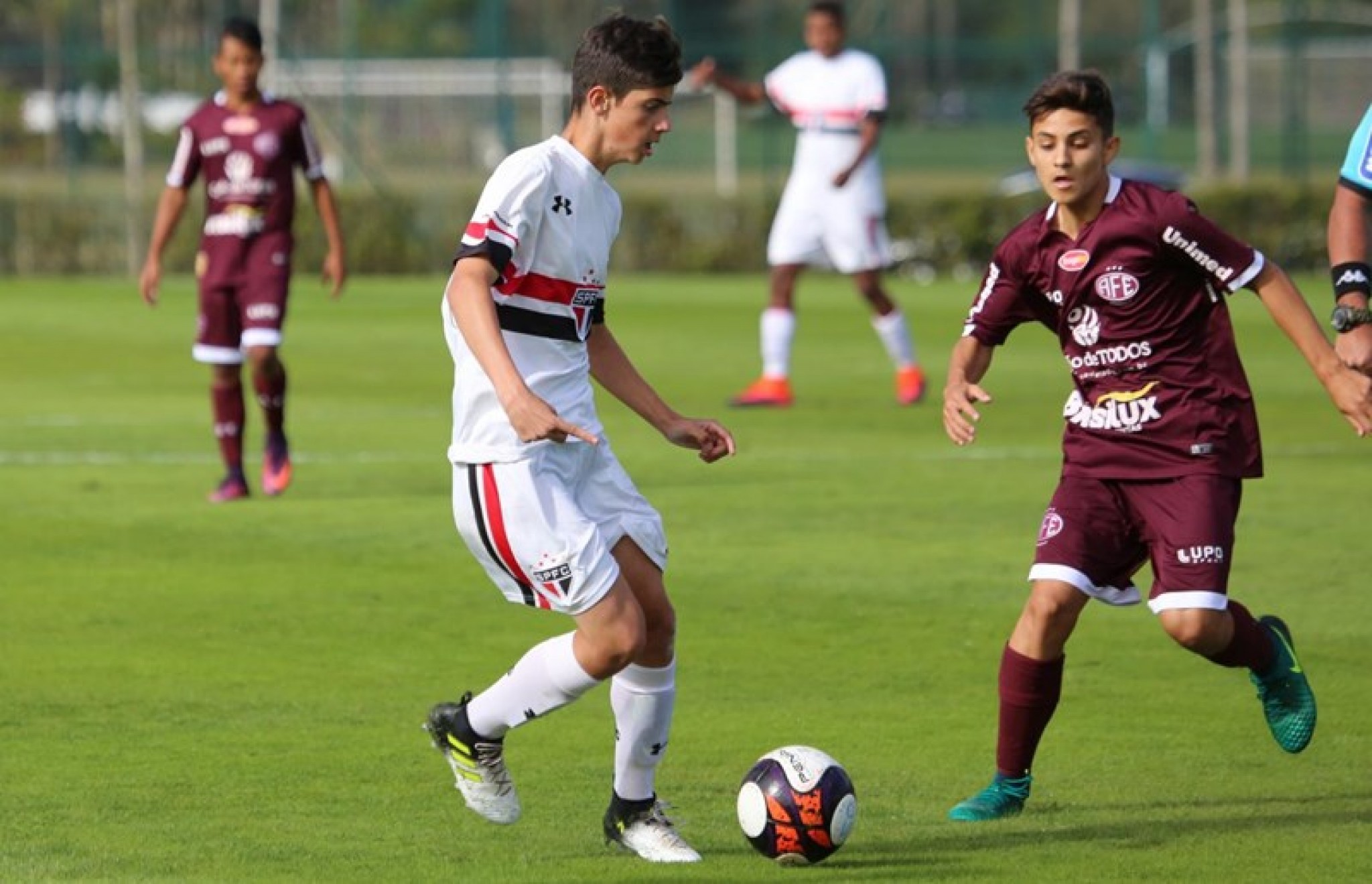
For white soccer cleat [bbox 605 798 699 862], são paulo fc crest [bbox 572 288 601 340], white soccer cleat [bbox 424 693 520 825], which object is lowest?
white soccer cleat [bbox 605 798 699 862]

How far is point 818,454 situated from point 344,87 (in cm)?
2771

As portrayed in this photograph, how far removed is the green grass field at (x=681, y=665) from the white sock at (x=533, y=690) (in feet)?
1.08

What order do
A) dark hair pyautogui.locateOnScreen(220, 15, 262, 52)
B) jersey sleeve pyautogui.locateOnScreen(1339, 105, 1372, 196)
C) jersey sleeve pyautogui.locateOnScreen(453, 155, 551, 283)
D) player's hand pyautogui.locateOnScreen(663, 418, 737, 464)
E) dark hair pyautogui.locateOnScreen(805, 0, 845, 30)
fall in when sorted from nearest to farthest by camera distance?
1. jersey sleeve pyautogui.locateOnScreen(453, 155, 551, 283)
2. player's hand pyautogui.locateOnScreen(663, 418, 737, 464)
3. jersey sleeve pyautogui.locateOnScreen(1339, 105, 1372, 196)
4. dark hair pyautogui.locateOnScreen(220, 15, 262, 52)
5. dark hair pyautogui.locateOnScreen(805, 0, 845, 30)

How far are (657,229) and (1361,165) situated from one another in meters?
27.5

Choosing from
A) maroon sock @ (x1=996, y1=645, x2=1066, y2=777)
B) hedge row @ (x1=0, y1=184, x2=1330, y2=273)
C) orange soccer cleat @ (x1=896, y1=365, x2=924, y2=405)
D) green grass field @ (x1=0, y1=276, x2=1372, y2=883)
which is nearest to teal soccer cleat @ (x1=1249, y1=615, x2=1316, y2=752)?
green grass field @ (x1=0, y1=276, x2=1372, y2=883)

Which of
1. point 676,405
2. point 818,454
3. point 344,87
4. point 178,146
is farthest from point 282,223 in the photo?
point 344,87

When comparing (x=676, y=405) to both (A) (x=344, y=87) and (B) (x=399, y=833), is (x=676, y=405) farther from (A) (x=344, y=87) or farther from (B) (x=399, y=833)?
(A) (x=344, y=87)

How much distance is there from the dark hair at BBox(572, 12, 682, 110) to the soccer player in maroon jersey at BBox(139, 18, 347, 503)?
6.84 meters

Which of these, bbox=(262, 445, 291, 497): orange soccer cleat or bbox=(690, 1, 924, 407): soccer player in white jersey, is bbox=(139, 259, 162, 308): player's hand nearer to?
bbox=(262, 445, 291, 497): orange soccer cleat

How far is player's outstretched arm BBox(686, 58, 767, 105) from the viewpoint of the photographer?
15172 mm

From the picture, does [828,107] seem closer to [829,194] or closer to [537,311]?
[829,194]

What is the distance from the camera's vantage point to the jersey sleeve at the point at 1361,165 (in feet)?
22.4

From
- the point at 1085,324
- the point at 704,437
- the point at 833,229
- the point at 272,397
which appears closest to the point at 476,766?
the point at 704,437

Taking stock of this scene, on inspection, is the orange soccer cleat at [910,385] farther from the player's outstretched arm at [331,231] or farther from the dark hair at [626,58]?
the dark hair at [626,58]
